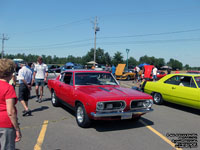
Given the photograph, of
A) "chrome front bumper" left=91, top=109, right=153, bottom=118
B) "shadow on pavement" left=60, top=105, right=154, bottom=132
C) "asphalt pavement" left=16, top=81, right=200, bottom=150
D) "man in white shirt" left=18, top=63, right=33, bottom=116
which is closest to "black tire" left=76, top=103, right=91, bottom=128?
"asphalt pavement" left=16, top=81, right=200, bottom=150

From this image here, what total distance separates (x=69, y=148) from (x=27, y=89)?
2.92 meters

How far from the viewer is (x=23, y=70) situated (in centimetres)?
589

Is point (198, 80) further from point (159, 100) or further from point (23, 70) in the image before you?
point (23, 70)

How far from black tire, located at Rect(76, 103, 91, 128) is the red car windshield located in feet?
2.84

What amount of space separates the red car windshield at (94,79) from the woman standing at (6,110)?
323 cm

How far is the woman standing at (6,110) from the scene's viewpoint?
6.88ft

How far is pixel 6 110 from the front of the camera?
7.04 ft

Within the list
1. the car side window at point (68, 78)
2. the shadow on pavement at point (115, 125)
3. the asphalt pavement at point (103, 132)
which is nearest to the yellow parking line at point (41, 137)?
the asphalt pavement at point (103, 132)

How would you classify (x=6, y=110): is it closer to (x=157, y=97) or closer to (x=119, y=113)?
(x=119, y=113)

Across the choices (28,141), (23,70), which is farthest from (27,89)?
(28,141)

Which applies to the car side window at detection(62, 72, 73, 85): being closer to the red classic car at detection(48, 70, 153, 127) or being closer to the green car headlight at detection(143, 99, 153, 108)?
the red classic car at detection(48, 70, 153, 127)

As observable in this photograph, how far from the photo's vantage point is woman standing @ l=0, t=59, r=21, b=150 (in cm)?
210

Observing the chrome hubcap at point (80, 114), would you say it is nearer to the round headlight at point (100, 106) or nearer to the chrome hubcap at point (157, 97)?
the round headlight at point (100, 106)

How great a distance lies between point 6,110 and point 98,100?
7.30ft
